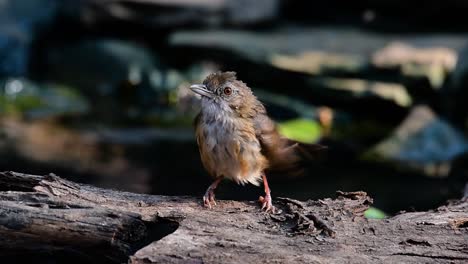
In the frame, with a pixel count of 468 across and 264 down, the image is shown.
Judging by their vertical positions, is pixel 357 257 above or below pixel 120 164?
below

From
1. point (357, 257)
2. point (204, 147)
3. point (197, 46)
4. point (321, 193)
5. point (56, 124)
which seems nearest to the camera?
point (357, 257)

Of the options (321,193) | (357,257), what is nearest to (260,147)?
(357,257)

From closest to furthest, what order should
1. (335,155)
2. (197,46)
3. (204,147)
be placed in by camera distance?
(204,147)
(335,155)
(197,46)

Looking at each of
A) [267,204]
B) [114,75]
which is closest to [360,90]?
[114,75]

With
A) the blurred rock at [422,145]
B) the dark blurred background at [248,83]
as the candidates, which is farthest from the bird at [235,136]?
the blurred rock at [422,145]

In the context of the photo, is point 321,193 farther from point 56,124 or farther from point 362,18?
point 362,18

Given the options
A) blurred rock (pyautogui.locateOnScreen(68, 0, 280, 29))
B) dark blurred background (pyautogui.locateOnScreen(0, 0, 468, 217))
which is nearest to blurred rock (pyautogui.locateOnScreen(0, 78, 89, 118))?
dark blurred background (pyautogui.locateOnScreen(0, 0, 468, 217))
